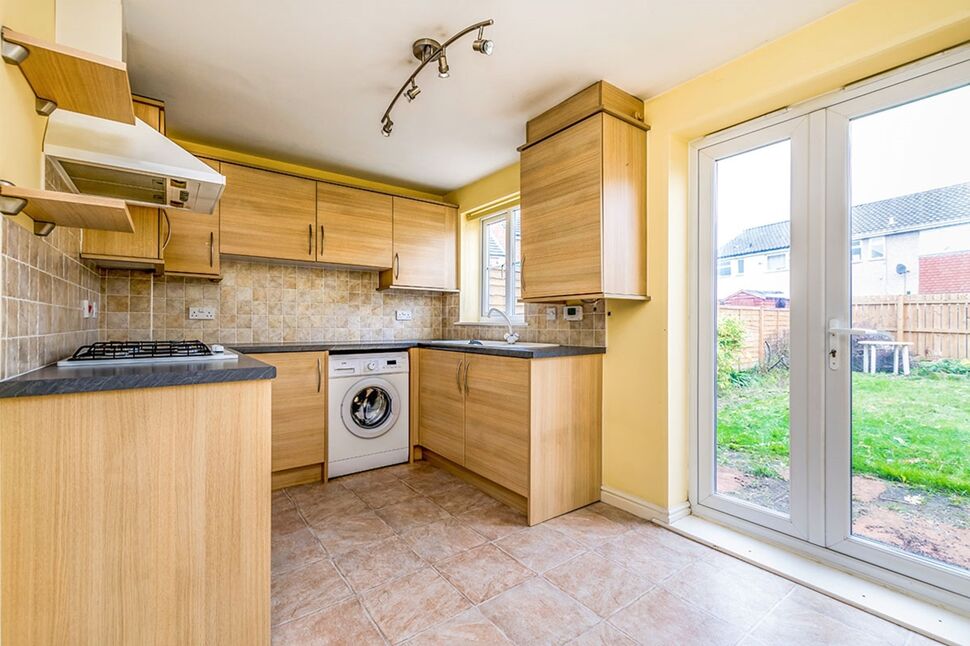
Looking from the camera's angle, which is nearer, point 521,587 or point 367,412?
point 521,587

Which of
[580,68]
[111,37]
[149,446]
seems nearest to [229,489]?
[149,446]

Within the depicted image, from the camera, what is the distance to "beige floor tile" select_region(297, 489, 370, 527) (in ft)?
7.60

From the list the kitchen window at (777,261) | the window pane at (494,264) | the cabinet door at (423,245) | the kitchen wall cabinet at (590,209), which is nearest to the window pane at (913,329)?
the kitchen window at (777,261)

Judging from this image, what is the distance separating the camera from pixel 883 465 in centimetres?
169

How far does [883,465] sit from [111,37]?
3.32 metres

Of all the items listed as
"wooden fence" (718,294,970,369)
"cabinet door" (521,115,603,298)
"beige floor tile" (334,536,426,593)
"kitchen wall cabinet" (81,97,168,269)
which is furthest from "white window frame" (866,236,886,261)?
"kitchen wall cabinet" (81,97,168,269)

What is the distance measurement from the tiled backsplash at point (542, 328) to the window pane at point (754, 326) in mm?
660

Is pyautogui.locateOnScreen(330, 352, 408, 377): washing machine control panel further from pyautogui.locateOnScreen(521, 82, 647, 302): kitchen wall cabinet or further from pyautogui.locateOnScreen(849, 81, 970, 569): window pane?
pyautogui.locateOnScreen(849, 81, 970, 569): window pane

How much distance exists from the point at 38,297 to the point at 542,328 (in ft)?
8.14

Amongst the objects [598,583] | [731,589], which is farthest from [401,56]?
[731,589]

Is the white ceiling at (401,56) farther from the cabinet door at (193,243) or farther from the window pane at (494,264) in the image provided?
the window pane at (494,264)

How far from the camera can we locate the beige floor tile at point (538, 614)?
1.43 meters

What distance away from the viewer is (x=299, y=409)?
110 inches

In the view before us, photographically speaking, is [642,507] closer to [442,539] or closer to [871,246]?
[442,539]
